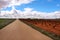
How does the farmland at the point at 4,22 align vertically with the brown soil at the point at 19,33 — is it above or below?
above

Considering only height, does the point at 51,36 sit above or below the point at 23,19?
below

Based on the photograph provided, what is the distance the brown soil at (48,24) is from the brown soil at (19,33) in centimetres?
24

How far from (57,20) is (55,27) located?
9.3 inches

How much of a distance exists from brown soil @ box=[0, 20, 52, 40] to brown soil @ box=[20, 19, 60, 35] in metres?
0.24

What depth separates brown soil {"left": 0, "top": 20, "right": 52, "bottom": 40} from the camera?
4.74 meters

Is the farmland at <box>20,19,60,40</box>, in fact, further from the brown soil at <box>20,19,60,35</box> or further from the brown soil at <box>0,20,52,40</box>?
the brown soil at <box>0,20,52,40</box>

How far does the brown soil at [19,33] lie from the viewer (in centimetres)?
474

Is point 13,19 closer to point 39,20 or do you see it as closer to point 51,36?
point 39,20

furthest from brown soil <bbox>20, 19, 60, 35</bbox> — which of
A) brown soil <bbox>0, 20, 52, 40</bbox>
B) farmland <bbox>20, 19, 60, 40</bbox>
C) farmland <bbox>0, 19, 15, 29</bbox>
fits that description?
farmland <bbox>0, 19, 15, 29</bbox>

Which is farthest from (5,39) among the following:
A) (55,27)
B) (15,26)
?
(55,27)

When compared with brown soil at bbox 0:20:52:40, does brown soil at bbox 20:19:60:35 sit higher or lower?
higher

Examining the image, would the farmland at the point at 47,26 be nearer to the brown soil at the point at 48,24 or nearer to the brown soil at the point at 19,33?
the brown soil at the point at 48,24

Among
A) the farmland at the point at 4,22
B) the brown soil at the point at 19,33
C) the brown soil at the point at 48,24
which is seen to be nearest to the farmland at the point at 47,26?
the brown soil at the point at 48,24

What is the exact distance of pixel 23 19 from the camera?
17.1ft
